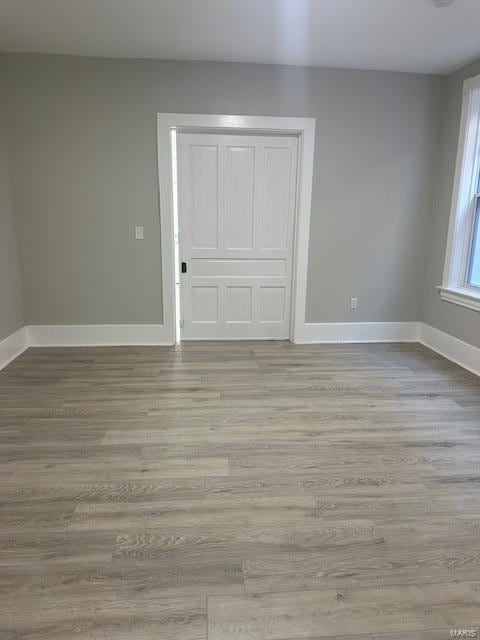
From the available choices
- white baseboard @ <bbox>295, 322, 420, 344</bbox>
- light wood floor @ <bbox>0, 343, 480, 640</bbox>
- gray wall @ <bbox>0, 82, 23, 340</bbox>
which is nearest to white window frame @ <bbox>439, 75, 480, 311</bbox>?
white baseboard @ <bbox>295, 322, 420, 344</bbox>

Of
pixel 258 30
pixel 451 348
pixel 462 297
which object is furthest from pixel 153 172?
pixel 451 348

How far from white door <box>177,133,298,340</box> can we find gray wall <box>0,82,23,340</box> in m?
1.58

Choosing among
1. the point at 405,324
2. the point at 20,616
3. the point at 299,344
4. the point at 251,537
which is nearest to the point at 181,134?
the point at 299,344

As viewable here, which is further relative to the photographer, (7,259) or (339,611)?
(7,259)

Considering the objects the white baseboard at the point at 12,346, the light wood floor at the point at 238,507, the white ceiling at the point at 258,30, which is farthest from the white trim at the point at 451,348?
the white baseboard at the point at 12,346

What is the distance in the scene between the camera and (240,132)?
4098mm

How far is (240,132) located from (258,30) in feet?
3.37

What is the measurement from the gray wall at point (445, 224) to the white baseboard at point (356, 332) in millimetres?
244

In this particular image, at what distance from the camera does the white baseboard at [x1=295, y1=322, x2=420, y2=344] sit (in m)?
4.53

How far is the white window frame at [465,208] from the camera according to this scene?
12.4ft

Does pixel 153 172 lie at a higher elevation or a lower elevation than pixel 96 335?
higher

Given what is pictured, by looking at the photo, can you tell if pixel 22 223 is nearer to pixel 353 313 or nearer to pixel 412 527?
pixel 353 313

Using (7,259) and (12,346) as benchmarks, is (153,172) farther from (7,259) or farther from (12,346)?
(12,346)

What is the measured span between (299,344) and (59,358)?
2.39 meters
